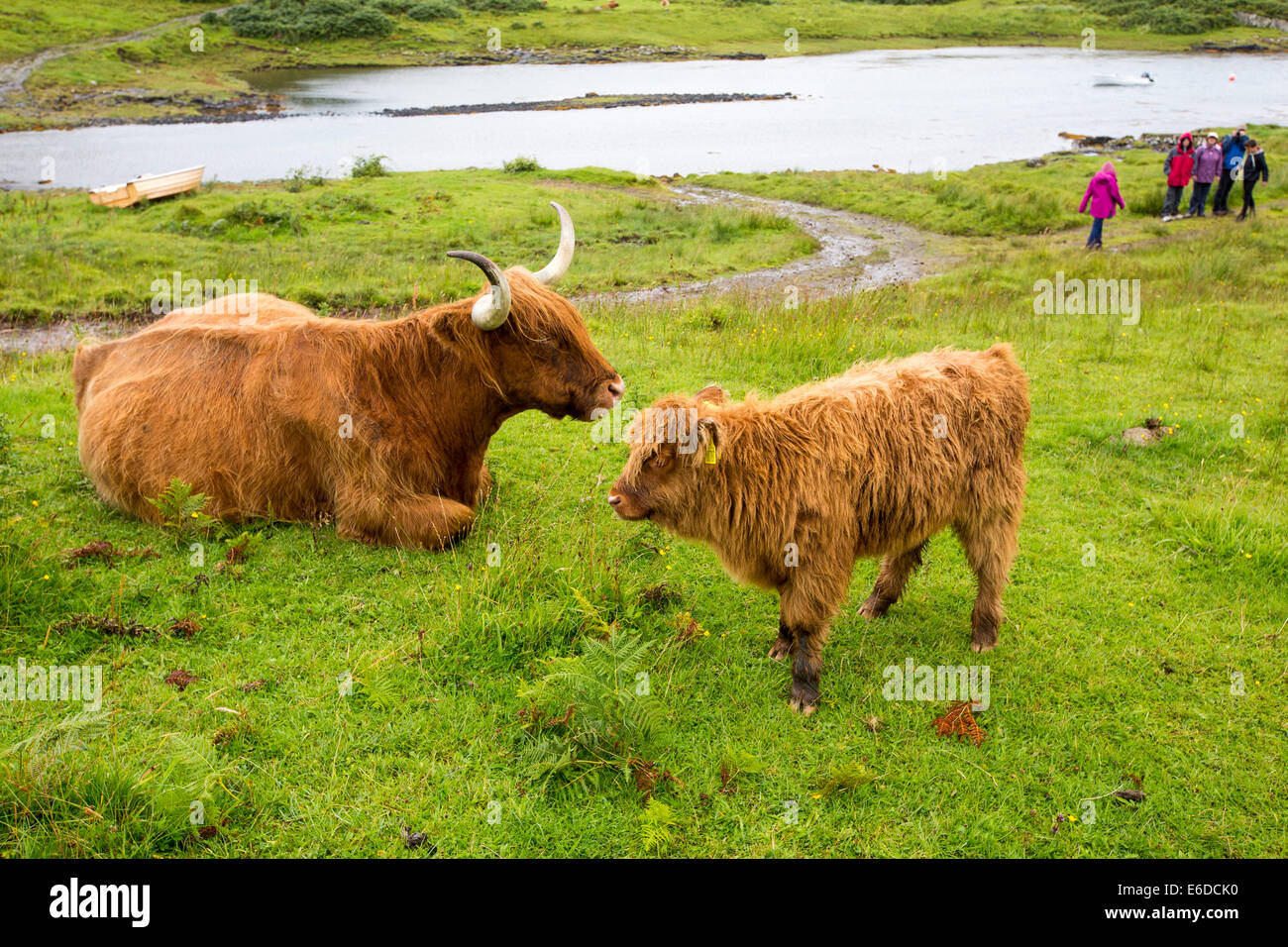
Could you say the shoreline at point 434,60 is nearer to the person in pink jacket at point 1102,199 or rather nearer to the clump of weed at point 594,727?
the person in pink jacket at point 1102,199

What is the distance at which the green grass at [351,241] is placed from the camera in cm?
1366

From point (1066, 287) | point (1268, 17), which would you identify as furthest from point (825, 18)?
point (1066, 287)

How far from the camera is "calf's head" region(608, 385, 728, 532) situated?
436 centimetres

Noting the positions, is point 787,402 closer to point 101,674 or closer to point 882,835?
point 882,835

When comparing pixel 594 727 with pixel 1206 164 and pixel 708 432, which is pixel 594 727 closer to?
pixel 708 432

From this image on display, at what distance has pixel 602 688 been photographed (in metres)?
4.02

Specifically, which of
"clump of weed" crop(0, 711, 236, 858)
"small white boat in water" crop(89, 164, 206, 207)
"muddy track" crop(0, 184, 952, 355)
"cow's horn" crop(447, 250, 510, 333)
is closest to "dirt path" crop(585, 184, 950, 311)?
"muddy track" crop(0, 184, 952, 355)

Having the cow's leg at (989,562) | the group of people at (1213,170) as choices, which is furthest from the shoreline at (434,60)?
the cow's leg at (989,562)

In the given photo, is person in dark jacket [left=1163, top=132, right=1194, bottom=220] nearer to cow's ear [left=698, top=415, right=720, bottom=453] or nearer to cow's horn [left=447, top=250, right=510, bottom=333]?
cow's horn [left=447, top=250, right=510, bottom=333]

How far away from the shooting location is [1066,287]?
14.4 metres

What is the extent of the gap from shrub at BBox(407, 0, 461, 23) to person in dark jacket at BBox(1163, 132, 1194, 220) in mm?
70508

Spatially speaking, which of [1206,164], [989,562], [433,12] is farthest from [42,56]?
[989,562]

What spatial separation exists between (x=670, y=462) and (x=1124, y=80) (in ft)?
238

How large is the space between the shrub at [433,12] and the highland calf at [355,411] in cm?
8135
